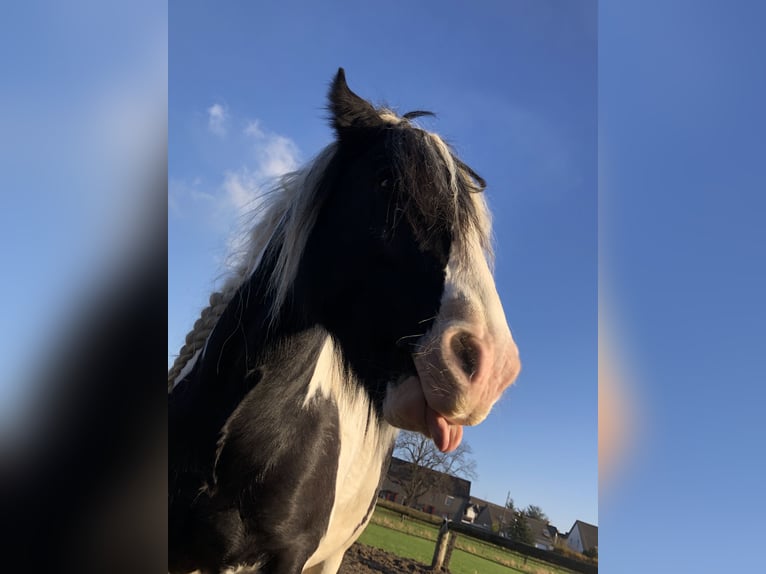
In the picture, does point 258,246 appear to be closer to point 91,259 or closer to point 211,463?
point 211,463

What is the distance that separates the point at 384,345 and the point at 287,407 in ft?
1.11

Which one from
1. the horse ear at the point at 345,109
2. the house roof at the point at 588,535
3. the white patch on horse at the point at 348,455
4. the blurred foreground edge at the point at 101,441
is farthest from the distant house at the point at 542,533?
the blurred foreground edge at the point at 101,441

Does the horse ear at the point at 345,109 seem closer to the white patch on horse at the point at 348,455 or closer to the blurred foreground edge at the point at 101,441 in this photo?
the white patch on horse at the point at 348,455

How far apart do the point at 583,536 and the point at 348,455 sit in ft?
4.24

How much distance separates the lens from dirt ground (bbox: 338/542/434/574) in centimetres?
447

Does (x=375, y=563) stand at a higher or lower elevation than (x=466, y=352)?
higher

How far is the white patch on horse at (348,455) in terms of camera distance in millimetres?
1541

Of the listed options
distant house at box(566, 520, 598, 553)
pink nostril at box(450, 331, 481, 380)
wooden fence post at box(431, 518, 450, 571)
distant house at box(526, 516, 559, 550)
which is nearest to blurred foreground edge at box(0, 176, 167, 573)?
pink nostril at box(450, 331, 481, 380)

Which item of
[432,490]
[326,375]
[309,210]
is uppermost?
[432,490]

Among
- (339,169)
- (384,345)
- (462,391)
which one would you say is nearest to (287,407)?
Answer: (384,345)

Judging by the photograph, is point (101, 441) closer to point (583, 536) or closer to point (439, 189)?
point (439, 189)

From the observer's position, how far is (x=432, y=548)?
5234 millimetres

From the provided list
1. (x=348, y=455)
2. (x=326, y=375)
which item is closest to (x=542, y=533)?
(x=348, y=455)

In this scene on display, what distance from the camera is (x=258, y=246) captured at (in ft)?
5.62
